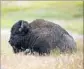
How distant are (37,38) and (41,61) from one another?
0.84m

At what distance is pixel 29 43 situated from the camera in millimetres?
6156

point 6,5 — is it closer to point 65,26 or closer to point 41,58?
point 65,26

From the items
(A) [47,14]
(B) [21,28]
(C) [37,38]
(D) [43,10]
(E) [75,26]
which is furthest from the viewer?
(D) [43,10]

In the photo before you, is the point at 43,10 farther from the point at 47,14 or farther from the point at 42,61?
the point at 42,61

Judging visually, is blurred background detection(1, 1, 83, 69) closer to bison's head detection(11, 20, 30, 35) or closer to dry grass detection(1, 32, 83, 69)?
bison's head detection(11, 20, 30, 35)

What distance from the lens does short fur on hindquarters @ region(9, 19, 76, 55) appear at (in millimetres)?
6090

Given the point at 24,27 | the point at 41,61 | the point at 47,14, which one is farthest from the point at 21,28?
the point at 47,14

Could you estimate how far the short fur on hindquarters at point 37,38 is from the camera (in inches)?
240

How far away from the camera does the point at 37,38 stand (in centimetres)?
620

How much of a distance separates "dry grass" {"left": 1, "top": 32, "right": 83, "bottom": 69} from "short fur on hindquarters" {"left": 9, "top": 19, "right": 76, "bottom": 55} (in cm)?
29

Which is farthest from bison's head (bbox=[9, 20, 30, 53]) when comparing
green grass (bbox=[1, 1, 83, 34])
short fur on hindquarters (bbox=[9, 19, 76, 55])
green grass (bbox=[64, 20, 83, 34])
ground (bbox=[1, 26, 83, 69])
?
green grass (bbox=[1, 1, 83, 34])

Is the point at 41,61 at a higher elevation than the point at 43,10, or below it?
below

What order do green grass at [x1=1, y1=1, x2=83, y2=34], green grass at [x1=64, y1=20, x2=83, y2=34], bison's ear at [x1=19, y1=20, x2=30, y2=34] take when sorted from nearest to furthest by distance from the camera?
bison's ear at [x1=19, y1=20, x2=30, y2=34] < green grass at [x1=64, y1=20, x2=83, y2=34] < green grass at [x1=1, y1=1, x2=83, y2=34]

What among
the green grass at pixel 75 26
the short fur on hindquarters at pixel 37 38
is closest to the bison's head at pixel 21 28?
the short fur on hindquarters at pixel 37 38
